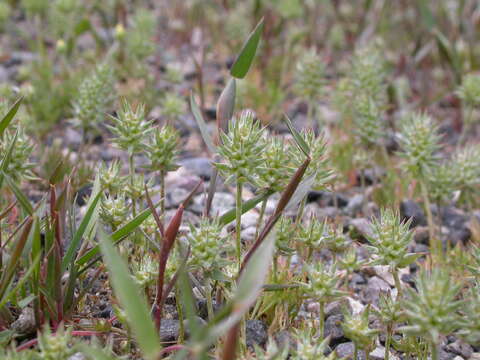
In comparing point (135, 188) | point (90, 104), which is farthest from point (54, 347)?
point (90, 104)

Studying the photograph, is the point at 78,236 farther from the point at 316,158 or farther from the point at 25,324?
the point at 316,158

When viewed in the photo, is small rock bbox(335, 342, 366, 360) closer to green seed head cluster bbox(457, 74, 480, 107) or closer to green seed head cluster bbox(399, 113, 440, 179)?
green seed head cluster bbox(399, 113, 440, 179)

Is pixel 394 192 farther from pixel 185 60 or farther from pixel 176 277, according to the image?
pixel 185 60

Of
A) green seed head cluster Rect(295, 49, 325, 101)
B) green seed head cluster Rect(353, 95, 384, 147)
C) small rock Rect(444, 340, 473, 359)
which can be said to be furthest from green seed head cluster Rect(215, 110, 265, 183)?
green seed head cluster Rect(295, 49, 325, 101)

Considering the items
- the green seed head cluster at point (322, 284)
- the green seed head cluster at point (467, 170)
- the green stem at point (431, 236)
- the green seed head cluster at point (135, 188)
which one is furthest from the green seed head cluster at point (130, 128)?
the green seed head cluster at point (467, 170)

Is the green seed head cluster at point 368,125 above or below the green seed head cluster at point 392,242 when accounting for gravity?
above

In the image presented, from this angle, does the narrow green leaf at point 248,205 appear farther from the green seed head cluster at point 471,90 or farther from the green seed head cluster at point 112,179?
the green seed head cluster at point 471,90

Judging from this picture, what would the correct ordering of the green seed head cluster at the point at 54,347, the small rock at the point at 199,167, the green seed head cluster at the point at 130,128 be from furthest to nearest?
1. the small rock at the point at 199,167
2. the green seed head cluster at the point at 130,128
3. the green seed head cluster at the point at 54,347
